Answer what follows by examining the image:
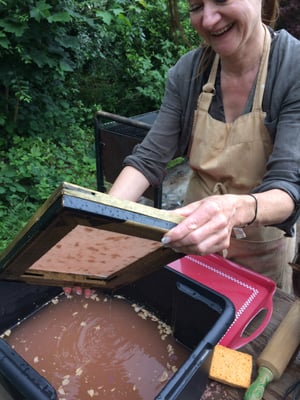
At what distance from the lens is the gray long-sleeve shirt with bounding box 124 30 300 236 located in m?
1.36

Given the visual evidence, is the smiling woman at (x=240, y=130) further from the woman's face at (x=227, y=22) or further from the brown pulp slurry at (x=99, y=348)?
the brown pulp slurry at (x=99, y=348)

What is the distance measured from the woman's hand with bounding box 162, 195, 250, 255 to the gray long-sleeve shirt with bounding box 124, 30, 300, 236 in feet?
1.14

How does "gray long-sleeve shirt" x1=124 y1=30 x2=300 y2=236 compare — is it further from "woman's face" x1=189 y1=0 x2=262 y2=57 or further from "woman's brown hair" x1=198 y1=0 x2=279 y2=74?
"woman's face" x1=189 y1=0 x2=262 y2=57

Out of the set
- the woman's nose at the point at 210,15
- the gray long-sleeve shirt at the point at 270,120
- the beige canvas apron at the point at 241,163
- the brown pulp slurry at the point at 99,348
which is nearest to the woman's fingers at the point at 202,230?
the gray long-sleeve shirt at the point at 270,120

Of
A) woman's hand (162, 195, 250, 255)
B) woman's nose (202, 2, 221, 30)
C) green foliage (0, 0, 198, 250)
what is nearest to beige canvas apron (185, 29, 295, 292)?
woman's nose (202, 2, 221, 30)

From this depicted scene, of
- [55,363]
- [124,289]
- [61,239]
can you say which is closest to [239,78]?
[124,289]

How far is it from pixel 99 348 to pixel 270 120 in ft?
3.52

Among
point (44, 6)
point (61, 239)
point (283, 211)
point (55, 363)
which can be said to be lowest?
point (55, 363)

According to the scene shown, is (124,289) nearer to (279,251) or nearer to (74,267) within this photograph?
(74,267)

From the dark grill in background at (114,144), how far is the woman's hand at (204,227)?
169 cm

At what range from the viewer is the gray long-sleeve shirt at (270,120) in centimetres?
136

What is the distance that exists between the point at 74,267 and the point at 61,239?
0.91ft

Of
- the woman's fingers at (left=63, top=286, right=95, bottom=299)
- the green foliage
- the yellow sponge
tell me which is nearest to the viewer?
the yellow sponge

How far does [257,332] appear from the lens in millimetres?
1308
